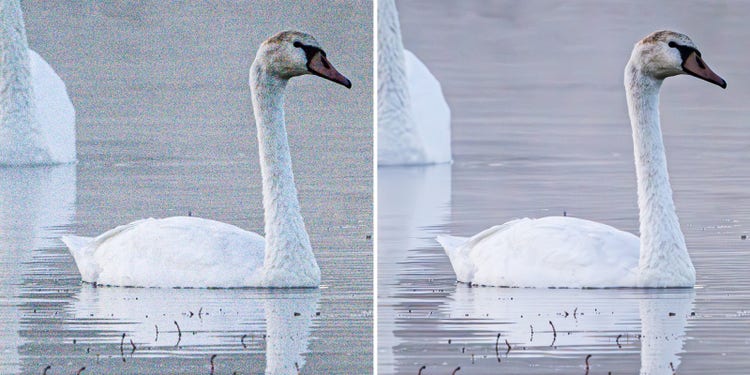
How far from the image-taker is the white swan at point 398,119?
53.3 feet

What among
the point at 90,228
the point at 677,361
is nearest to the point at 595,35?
the point at 90,228

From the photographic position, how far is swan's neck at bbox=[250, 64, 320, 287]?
1071 centimetres

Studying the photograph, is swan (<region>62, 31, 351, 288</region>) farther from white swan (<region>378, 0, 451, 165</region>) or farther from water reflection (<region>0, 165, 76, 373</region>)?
white swan (<region>378, 0, 451, 165</region>)

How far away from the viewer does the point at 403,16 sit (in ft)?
83.5

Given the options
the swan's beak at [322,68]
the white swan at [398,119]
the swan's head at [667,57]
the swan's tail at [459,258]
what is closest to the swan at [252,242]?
the swan's beak at [322,68]

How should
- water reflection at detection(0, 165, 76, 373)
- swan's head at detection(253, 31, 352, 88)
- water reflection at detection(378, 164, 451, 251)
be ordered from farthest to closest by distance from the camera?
water reflection at detection(378, 164, 451, 251) < swan's head at detection(253, 31, 352, 88) < water reflection at detection(0, 165, 76, 373)

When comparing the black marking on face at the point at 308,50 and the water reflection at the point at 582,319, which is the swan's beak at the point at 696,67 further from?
the black marking on face at the point at 308,50

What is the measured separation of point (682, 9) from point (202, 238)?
14854 mm

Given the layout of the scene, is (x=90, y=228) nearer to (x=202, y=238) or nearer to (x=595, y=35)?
(x=202, y=238)

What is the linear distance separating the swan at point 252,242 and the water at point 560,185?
0.47 meters

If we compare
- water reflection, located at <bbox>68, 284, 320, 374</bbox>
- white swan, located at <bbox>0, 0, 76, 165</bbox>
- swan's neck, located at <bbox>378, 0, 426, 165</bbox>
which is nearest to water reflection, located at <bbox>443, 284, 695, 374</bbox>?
water reflection, located at <bbox>68, 284, 320, 374</bbox>

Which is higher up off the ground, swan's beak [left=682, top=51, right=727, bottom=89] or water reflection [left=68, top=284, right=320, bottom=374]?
swan's beak [left=682, top=51, right=727, bottom=89]

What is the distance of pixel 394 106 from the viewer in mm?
16234

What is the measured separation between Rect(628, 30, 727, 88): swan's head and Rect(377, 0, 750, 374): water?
0.93 meters
